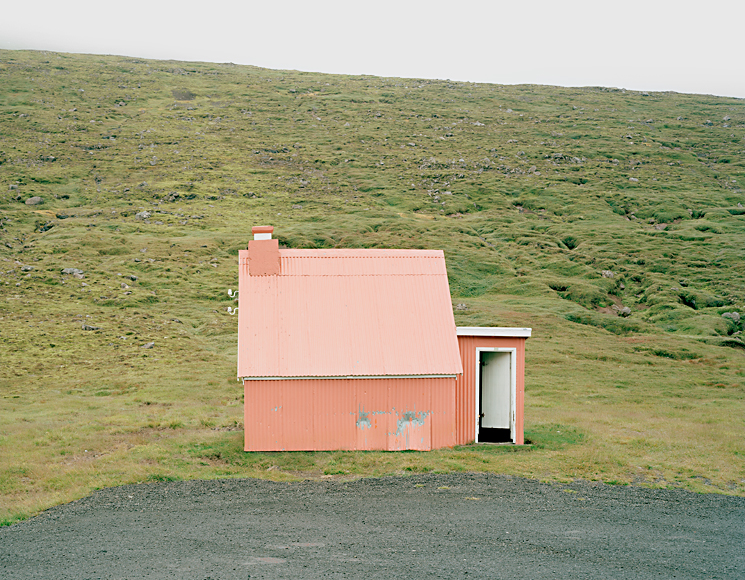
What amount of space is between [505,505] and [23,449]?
14179 mm

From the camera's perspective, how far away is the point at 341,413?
1917cm

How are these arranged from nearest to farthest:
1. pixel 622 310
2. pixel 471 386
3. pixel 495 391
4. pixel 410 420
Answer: pixel 410 420
pixel 471 386
pixel 495 391
pixel 622 310

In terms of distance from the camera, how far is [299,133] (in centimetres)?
9494

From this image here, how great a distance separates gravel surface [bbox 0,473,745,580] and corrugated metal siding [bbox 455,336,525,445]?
3.51m

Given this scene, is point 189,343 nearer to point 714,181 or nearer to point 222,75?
point 714,181

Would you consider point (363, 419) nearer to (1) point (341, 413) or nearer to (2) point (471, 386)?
(1) point (341, 413)

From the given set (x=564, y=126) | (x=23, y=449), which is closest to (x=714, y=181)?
(x=564, y=126)

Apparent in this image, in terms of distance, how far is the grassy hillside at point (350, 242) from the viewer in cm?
2084

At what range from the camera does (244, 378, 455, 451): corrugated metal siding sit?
19031 mm

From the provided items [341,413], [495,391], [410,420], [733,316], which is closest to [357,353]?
[341,413]

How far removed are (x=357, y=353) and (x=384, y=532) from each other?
7.28 metres

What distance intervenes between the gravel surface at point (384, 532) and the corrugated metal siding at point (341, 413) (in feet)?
8.45

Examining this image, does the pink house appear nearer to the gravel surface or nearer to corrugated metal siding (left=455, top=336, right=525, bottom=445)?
corrugated metal siding (left=455, top=336, right=525, bottom=445)

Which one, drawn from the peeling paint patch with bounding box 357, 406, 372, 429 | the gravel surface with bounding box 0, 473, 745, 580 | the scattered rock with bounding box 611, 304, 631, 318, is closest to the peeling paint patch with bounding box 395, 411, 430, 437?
the peeling paint patch with bounding box 357, 406, 372, 429
